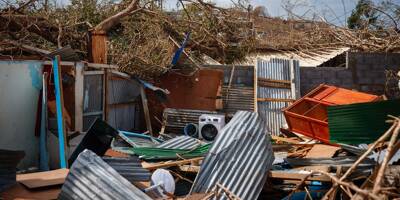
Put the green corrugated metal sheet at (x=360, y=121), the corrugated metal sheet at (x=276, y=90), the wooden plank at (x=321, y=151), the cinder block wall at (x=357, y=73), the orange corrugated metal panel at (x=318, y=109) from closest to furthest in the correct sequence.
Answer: the green corrugated metal sheet at (x=360, y=121) < the wooden plank at (x=321, y=151) < the orange corrugated metal panel at (x=318, y=109) < the corrugated metal sheet at (x=276, y=90) < the cinder block wall at (x=357, y=73)

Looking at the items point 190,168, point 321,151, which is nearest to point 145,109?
point 321,151

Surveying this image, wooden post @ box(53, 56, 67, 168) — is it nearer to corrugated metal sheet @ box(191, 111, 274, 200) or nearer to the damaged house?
the damaged house

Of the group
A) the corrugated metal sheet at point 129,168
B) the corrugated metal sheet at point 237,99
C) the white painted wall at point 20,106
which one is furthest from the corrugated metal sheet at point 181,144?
the corrugated metal sheet at point 237,99

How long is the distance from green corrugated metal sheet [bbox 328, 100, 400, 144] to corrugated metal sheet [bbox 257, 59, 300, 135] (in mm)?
3142

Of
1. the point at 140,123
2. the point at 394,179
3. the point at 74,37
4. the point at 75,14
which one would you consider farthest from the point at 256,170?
the point at 75,14

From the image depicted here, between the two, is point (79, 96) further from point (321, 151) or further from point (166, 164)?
point (321, 151)

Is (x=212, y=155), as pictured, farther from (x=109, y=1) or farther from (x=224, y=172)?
(x=109, y=1)

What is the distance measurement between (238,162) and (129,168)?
1.23m

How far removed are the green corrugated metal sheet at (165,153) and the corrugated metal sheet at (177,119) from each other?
110 inches

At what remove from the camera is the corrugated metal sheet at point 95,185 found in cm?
399

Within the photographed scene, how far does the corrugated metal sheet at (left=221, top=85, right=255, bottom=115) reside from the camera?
10500 mm

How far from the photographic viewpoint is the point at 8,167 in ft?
14.2

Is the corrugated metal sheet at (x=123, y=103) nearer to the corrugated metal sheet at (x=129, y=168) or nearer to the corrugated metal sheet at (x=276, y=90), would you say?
the corrugated metal sheet at (x=276, y=90)

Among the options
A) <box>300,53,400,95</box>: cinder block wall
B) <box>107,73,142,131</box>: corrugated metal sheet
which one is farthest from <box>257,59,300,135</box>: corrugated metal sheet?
<box>107,73,142,131</box>: corrugated metal sheet
